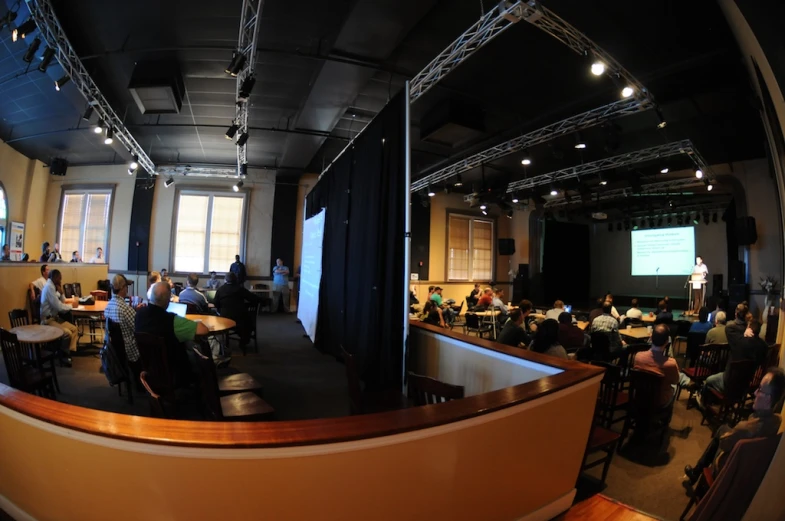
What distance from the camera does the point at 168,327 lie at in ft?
9.75

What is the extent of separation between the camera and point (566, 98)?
5.41 meters

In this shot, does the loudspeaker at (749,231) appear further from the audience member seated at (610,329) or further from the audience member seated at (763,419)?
the audience member seated at (763,419)

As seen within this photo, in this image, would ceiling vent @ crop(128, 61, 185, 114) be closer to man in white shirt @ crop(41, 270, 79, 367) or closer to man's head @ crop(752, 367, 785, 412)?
man in white shirt @ crop(41, 270, 79, 367)

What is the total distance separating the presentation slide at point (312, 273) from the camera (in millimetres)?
5660

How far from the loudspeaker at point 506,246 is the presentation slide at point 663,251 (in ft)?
15.3

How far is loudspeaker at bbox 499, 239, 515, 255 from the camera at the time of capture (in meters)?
12.1

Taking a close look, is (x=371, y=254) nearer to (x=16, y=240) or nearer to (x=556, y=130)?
(x=556, y=130)

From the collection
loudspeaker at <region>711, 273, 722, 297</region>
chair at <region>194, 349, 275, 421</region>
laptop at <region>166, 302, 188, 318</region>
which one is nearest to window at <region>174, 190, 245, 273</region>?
laptop at <region>166, 302, 188, 318</region>

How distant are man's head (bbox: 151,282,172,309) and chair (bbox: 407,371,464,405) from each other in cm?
231

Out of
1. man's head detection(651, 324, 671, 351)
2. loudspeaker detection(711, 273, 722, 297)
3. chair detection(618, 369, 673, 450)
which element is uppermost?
A: loudspeaker detection(711, 273, 722, 297)

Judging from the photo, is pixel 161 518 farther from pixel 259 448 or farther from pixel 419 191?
pixel 419 191

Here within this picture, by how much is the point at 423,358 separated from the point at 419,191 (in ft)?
24.8

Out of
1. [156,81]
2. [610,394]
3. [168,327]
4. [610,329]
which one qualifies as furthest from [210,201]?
[610,394]

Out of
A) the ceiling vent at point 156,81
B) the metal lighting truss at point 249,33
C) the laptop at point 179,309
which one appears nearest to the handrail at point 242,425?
the laptop at point 179,309
